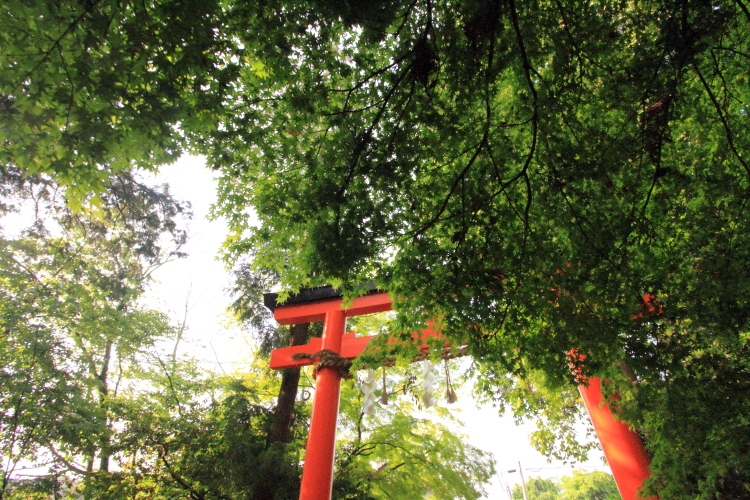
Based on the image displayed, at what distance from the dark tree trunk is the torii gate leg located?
927 mm

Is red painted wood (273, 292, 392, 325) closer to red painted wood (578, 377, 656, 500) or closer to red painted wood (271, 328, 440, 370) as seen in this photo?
red painted wood (271, 328, 440, 370)

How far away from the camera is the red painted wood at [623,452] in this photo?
4.27 m

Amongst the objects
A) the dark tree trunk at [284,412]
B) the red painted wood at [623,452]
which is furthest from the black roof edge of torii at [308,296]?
the red painted wood at [623,452]

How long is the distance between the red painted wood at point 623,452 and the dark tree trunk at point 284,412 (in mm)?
4781

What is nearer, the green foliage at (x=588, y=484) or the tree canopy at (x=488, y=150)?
the tree canopy at (x=488, y=150)

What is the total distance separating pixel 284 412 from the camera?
6715mm

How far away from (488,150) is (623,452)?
4369mm

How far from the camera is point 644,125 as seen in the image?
246 cm

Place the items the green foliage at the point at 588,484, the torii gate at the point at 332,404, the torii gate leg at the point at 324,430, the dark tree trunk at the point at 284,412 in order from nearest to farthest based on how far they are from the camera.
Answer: the torii gate at the point at 332,404 < the torii gate leg at the point at 324,430 < the dark tree trunk at the point at 284,412 < the green foliage at the point at 588,484

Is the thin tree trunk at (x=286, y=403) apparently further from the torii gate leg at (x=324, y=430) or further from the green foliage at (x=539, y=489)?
the green foliage at (x=539, y=489)

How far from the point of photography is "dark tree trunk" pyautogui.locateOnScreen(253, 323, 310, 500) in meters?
5.51

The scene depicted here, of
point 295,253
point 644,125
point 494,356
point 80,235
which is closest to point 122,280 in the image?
point 80,235

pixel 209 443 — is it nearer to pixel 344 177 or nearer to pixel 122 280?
pixel 122 280

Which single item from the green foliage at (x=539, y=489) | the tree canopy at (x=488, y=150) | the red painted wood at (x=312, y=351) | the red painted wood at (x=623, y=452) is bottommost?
the red painted wood at (x=623, y=452)
